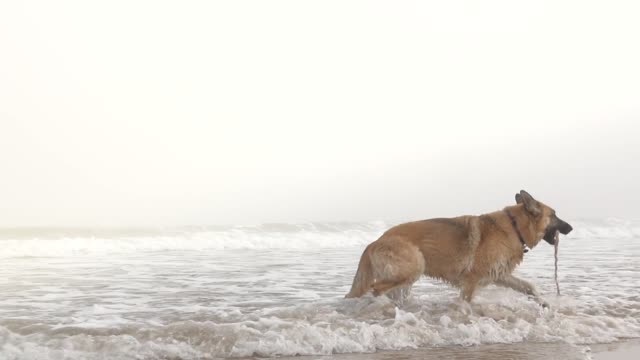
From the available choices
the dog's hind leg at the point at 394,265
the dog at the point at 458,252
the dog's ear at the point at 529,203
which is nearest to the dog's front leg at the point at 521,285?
the dog at the point at 458,252

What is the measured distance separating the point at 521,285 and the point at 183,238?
20.4 metres

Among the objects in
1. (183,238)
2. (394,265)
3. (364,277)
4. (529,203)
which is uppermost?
(529,203)

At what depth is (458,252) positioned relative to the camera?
744 cm

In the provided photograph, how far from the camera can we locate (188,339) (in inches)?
232

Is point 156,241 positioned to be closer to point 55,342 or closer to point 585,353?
point 55,342

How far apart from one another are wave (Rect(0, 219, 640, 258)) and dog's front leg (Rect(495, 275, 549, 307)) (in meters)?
16.3

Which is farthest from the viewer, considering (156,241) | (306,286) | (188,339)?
(156,241)

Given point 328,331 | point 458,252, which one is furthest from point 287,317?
point 458,252

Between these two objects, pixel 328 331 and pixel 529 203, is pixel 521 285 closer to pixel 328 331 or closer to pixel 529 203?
pixel 529 203

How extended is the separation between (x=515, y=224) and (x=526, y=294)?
0.91 meters

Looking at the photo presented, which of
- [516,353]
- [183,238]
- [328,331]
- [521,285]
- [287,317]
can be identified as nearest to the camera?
[516,353]

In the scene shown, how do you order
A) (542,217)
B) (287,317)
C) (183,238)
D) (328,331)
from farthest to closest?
(183,238)
(542,217)
(287,317)
(328,331)

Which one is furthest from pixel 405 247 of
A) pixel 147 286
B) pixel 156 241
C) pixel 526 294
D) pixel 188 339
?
pixel 156 241

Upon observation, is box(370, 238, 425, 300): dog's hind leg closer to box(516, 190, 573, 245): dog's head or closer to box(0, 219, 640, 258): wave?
box(516, 190, 573, 245): dog's head
